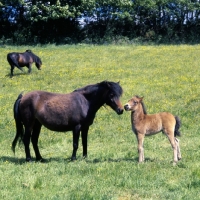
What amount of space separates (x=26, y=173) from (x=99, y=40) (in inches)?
1514

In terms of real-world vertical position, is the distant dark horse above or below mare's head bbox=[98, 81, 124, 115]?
below

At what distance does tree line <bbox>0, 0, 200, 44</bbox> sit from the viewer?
45750 millimetres

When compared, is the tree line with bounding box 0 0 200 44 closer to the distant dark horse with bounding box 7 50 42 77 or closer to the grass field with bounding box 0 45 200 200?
the grass field with bounding box 0 45 200 200

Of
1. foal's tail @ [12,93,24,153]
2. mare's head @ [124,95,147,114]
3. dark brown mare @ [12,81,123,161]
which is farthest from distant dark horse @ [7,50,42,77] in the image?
mare's head @ [124,95,147,114]

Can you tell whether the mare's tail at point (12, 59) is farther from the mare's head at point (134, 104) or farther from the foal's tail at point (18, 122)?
the mare's head at point (134, 104)

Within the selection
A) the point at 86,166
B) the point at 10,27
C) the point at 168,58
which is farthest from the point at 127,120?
the point at 10,27

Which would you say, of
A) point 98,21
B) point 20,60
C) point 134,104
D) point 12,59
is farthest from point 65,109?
point 98,21

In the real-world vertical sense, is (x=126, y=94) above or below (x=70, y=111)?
below

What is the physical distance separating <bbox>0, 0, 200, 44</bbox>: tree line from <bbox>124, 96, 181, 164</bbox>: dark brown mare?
116ft

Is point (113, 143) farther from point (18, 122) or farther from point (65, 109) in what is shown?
point (18, 122)

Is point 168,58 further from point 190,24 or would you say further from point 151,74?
point 190,24

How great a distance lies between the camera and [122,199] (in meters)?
7.00

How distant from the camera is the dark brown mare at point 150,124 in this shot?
9.63 meters

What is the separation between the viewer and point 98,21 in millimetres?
51312
